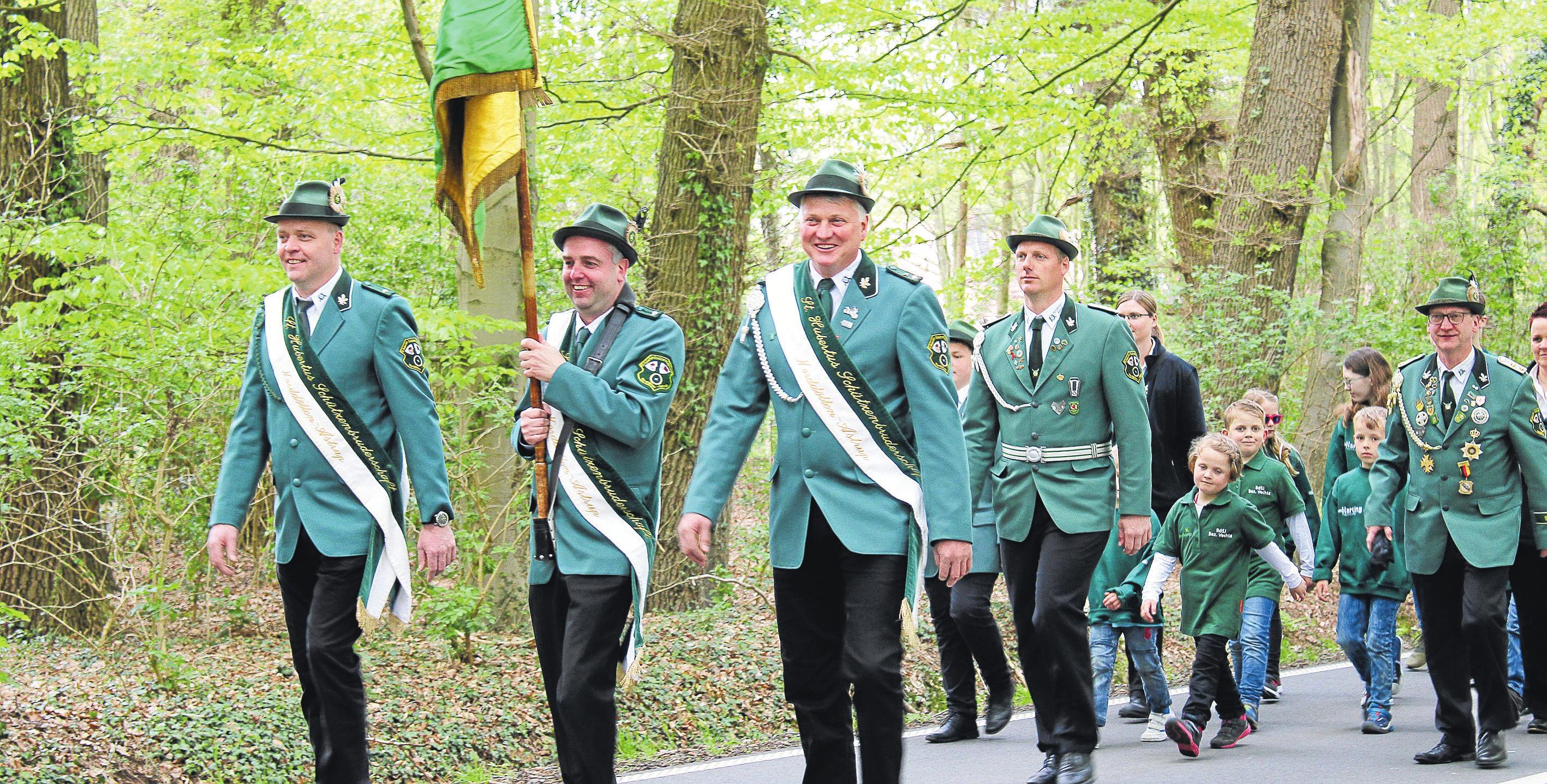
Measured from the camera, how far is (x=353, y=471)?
5.50 metres

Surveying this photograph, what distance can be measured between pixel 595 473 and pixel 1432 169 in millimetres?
23250

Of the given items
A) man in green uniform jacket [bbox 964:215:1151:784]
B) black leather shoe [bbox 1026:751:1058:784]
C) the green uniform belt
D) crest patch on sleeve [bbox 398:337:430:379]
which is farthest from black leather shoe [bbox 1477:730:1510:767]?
crest patch on sleeve [bbox 398:337:430:379]

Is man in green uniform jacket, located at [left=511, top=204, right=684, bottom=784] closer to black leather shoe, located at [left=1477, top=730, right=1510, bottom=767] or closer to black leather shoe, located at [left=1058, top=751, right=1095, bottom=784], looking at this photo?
black leather shoe, located at [left=1058, top=751, right=1095, bottom=784]

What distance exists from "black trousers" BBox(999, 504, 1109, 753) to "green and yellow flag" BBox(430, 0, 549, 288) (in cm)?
260

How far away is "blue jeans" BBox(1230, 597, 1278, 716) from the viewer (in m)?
8.21

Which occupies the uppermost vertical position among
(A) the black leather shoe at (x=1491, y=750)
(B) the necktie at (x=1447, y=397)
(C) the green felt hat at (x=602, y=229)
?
(C) the green felt hat at (x=602, y=229)

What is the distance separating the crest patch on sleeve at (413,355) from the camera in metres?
5.61

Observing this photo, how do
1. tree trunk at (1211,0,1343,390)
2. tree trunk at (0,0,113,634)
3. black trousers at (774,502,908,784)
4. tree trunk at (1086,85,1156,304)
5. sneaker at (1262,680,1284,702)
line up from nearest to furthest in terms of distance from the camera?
black trousers at (774,502,908,784) < tree trunk at (0,0,113,634) < sneaker at (1262,680,1284,702) < tree trunk at (1211,0,1343,390) < tree trunk at (1086,85,1156,304)

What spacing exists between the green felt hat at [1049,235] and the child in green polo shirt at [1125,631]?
191 centimetres

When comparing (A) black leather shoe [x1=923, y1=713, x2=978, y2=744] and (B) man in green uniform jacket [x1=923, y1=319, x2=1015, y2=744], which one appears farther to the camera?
(A) black leather shoe [x1=923, y1=713, x2=978, y2=744]

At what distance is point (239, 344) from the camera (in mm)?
8477

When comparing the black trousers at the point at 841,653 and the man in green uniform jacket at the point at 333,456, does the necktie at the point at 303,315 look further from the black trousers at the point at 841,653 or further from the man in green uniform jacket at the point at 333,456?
the black trousers at the point at 841,653

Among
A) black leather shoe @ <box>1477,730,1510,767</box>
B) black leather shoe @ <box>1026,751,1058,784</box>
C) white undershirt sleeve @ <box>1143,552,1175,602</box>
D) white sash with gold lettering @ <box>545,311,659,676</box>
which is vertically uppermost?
white sash with gold lettering @ <box>545,311,659,676</box>

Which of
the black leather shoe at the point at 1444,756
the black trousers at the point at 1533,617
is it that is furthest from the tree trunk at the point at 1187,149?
the black leather shoe at the point at 1444,756
